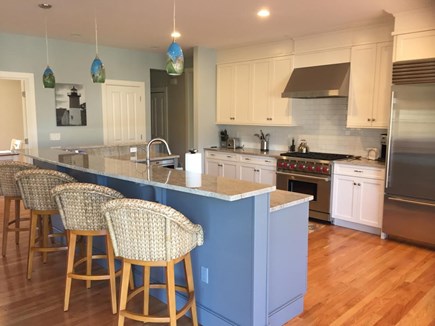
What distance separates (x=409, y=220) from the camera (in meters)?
4.12

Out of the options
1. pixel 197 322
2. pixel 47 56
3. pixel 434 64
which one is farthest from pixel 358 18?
pixel 47 56

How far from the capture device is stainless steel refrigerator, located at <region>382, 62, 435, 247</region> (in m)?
3.88

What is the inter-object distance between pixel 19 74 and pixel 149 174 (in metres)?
4.14

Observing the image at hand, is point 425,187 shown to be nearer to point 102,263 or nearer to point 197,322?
point 197,322

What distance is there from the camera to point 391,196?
4.23 m

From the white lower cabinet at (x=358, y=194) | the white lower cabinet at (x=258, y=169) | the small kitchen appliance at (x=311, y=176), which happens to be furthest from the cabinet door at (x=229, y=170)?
the white lower cabinet at (x=358, y=194)

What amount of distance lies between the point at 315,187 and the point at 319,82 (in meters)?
1.42

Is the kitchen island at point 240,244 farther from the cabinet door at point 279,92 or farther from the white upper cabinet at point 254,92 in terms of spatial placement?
the white upper cabinet at point 254,92

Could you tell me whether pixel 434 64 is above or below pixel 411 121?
above

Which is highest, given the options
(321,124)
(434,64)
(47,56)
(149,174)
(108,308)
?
(47,56)

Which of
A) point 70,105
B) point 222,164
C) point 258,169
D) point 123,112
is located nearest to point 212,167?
point 222,164

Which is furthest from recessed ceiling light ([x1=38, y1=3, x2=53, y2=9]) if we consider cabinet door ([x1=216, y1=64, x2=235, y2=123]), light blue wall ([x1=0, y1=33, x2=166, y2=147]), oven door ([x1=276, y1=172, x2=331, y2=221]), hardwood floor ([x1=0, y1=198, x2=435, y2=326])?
oven door ([x1=276, y1=172, x2=331, y2=221])

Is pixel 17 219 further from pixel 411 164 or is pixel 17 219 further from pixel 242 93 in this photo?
pixel 411 164

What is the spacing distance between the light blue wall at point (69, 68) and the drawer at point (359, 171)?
4.01m
